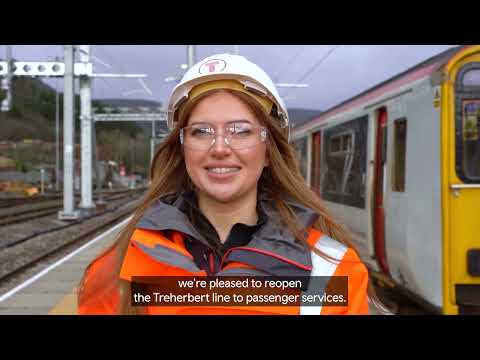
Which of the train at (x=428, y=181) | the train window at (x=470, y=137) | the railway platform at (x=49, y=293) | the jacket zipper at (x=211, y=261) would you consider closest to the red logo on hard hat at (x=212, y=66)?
the jacket zipper at (x=211, y=261)

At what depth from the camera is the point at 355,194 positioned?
26.8 ft

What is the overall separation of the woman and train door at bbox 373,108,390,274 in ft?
17.1

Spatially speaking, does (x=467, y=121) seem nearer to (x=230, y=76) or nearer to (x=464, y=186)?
(x=464, y=186)

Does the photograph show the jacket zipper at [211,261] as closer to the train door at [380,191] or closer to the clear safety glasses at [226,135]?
the clear safety glasses at [226,135]

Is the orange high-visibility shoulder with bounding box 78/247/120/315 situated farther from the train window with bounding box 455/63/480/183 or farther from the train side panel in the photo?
the train window with bounding box 455/63/480/183

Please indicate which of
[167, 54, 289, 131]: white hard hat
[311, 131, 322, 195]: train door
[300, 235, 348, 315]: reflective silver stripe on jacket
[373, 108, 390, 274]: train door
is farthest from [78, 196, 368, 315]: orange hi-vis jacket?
[311, 131, 322, 195]: train door

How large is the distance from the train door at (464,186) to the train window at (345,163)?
245cm

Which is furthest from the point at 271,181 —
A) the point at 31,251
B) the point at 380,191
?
the point at 31,251

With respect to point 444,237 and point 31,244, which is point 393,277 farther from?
point 31,244

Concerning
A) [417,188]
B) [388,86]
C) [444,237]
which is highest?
[388,86]

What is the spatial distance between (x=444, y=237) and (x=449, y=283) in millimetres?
420

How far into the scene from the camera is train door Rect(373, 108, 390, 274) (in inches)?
273

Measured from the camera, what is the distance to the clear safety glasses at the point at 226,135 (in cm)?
174
